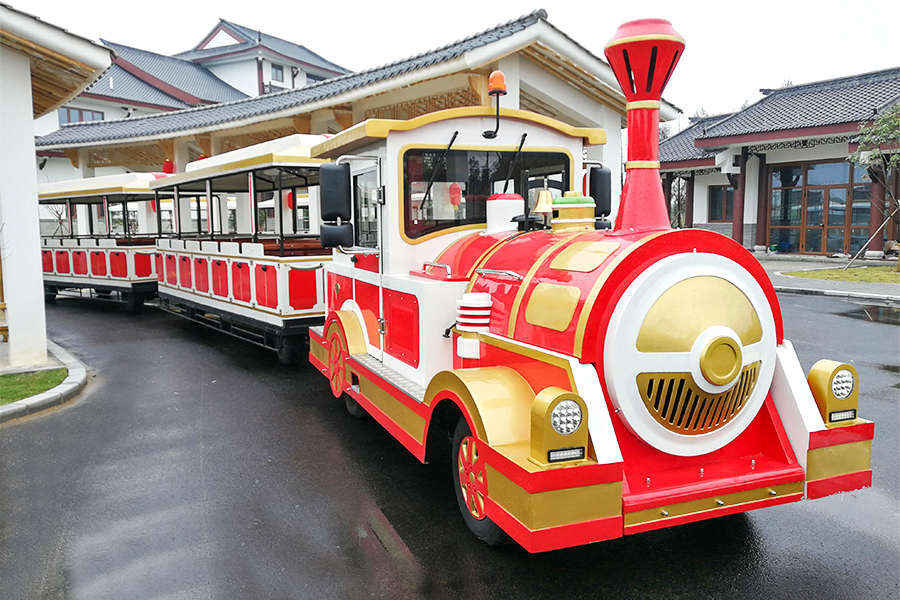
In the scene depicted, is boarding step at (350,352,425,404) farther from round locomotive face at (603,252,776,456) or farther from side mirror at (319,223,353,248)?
round locomotive face at (603,252,776,456)

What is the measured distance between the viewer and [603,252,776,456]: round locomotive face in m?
2.66

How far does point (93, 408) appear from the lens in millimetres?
5727

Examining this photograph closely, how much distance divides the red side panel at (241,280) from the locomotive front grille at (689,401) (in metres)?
6.25

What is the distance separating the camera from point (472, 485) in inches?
121

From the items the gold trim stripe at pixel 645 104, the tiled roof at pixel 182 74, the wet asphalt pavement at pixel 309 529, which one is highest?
the tiled roof at pixel 182 74

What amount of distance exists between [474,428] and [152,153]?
62.3 ft

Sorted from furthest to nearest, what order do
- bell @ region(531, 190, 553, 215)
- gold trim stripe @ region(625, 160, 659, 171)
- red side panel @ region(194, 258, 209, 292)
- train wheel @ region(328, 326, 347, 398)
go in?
red side panel @ region(194, 258, 209, 292) < train wheel @ region(328, 326, 347, 398) < bell @ region(531, 190, 553, 215) < gold trim stripe @ region(625, 160, 659, 171)

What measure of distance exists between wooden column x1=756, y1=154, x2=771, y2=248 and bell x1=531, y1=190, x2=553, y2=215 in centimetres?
1862

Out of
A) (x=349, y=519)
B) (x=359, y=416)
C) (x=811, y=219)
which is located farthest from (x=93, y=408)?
(x=811, y=219)

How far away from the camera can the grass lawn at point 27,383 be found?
5758 mm

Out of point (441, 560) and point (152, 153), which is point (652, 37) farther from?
point (152, 153)

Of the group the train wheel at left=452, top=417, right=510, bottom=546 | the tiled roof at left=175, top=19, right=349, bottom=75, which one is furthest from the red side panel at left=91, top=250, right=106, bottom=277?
the tiled roof at left=175, top=19, right=349, bottom=75

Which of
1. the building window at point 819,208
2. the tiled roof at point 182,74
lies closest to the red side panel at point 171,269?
the building window at point 819,208

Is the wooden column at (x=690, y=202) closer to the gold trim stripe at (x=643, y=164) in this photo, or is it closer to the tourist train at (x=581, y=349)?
the tourist train at (x=581, y=349)
